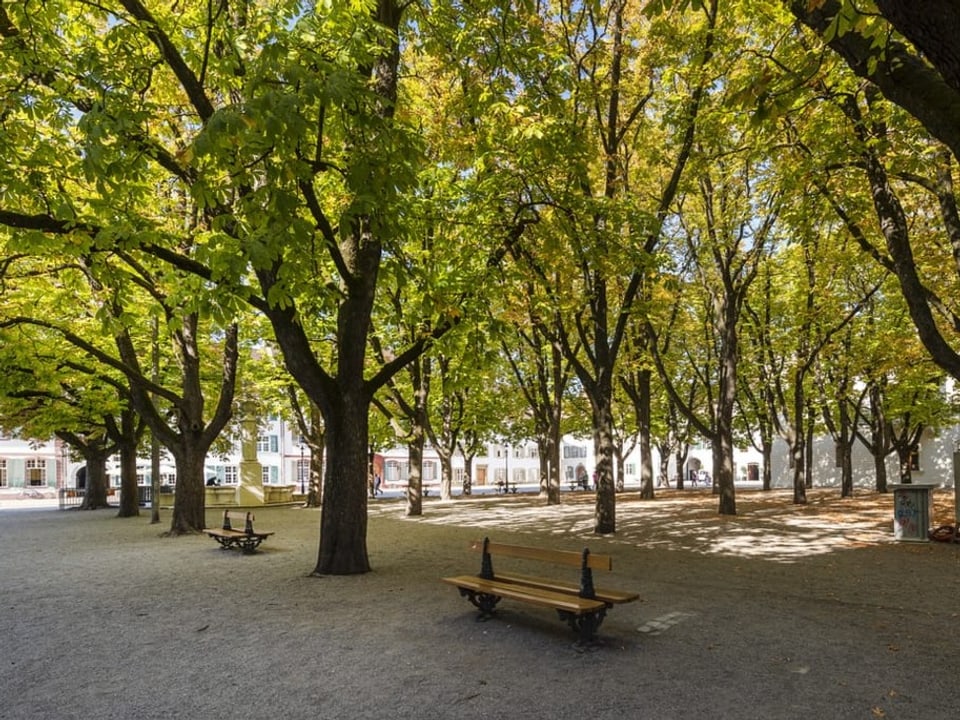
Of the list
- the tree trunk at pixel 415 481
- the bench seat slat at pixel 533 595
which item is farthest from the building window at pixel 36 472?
the bench seat slat at pixel 533 595

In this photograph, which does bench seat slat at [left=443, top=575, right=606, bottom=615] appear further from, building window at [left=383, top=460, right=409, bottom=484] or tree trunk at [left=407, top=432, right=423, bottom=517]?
building window at [left=383, top=460, right=409, bottom=484]

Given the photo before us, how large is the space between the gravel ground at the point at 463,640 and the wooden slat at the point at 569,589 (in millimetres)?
398

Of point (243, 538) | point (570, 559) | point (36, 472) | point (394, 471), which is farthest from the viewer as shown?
point (394, 471)

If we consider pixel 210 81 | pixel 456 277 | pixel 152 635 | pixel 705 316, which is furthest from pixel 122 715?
pixel 705 316

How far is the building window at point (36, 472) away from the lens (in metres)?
52.5

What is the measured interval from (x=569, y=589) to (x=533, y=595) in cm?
46

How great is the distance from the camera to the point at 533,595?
672cm

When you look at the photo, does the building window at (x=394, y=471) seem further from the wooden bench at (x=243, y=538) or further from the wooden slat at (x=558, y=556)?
the wooden slat at (x=558, y=556)

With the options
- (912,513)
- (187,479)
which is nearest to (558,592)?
(912,513)

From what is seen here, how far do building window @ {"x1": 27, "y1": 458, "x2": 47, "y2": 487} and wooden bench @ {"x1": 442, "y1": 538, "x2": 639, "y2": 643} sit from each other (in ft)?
186

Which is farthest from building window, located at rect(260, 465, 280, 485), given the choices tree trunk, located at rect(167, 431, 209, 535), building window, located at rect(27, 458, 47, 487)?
tree trunk, located at rect(167, 431, 209, 535)

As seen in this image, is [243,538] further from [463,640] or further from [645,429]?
[645,429]

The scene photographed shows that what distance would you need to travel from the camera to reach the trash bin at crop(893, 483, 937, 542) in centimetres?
1420

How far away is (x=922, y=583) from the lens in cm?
978
